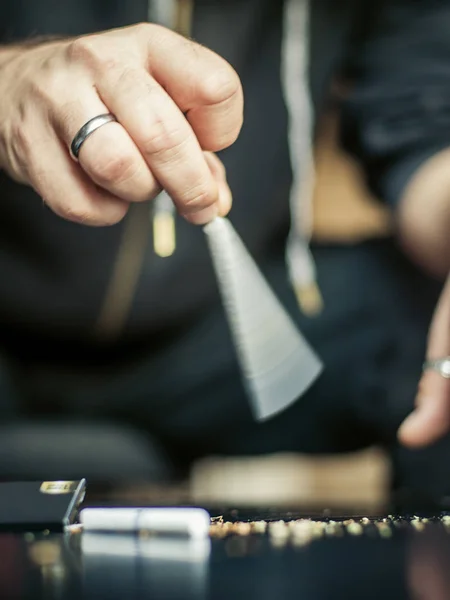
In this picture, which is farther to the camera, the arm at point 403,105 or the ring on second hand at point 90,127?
the arm at point 403,105

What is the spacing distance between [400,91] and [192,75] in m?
0.37

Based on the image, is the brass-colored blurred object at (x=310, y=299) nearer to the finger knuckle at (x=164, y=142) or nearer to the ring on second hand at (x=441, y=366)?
the ring on second hand at (x=441, y=366)

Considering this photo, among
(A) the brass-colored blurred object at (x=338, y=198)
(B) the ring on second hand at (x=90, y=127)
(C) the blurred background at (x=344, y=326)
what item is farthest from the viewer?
(A) the brass-colored blurred object at (x=338, y=198)

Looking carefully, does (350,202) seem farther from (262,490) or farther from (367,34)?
(262,490)

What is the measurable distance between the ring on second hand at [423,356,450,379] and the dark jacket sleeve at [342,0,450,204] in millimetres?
211

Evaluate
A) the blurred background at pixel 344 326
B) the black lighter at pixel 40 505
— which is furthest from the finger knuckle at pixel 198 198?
the blurred background at pixel 344 326

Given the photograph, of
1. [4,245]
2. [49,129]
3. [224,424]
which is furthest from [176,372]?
[49,129]

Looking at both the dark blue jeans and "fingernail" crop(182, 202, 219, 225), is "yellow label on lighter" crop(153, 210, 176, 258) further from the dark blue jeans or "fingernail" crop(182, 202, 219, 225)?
"fingernail" crop(182, 202, 219, 225)

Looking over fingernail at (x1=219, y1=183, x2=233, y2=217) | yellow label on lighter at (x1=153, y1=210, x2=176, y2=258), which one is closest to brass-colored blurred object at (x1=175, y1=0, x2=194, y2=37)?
yellow label on lighter at (x1=153, y1=210, x2=176, y2=258)

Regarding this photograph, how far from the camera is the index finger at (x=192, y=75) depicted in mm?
272

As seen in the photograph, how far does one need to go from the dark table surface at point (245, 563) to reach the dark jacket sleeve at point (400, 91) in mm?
378

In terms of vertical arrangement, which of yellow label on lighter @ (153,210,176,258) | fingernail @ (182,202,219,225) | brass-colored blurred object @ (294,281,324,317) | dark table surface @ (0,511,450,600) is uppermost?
yellow label on lighter @ (153,210,176,258)

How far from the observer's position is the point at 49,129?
0.30 m

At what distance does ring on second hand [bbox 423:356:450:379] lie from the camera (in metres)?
0.37
